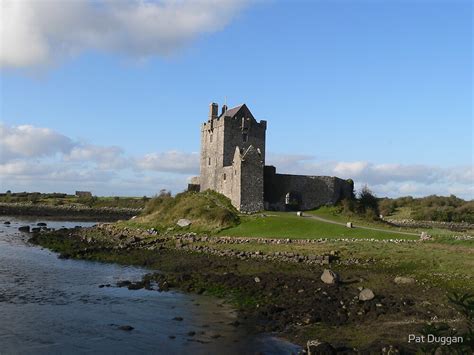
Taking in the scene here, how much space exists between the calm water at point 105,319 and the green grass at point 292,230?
11.2 m

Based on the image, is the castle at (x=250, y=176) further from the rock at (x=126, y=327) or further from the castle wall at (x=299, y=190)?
the rock at (x=126, y=327)

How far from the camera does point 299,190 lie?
159 ft

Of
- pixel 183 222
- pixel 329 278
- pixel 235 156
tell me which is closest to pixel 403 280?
pixel 329 278

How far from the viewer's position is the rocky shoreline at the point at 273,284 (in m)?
17.8

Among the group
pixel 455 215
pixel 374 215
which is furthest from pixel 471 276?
pixel 455 215

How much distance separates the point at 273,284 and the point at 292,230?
1392 centimetres

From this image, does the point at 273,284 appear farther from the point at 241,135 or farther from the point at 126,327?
the point at 241,135

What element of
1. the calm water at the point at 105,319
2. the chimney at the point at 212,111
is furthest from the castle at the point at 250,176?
the calm water at the point at 105,319

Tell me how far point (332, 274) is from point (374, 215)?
26300mm

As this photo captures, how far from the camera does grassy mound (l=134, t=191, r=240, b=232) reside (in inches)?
1636

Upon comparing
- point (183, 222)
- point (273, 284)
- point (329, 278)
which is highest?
point (183, 222)

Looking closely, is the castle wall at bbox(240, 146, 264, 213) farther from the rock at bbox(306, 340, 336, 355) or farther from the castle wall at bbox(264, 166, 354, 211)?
the rock at bbox(306, 340, 336, 355)

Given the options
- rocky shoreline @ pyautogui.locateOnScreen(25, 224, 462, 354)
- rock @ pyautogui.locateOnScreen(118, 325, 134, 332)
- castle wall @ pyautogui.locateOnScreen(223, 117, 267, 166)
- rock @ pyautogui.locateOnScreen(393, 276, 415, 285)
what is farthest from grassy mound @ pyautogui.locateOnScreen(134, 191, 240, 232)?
rock @ pyautogui.locateOnScreen(118, 325, 134, 332)

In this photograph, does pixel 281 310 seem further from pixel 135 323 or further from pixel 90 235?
pixel 90 235
